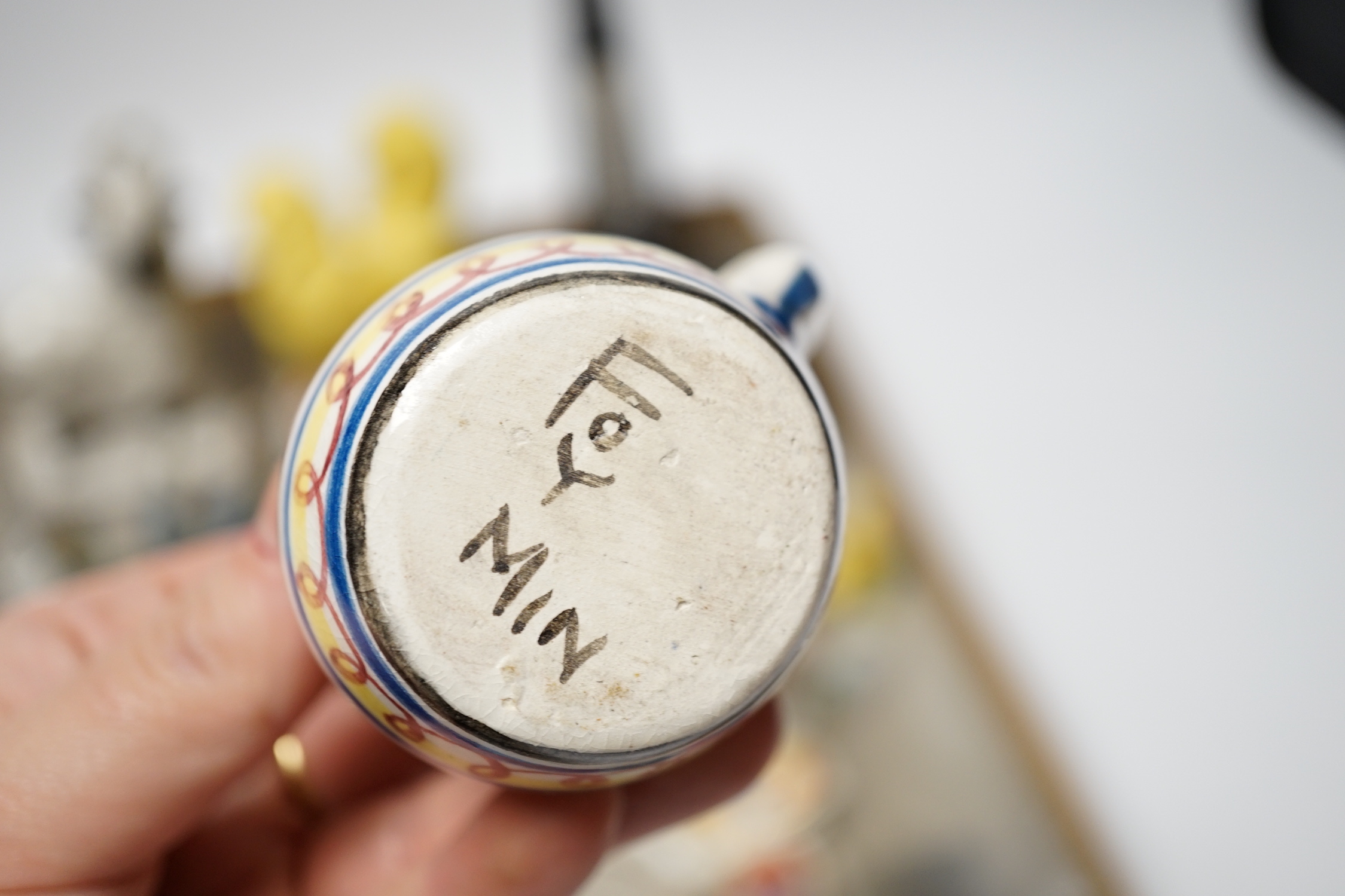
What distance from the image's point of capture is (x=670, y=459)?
387 millimetres

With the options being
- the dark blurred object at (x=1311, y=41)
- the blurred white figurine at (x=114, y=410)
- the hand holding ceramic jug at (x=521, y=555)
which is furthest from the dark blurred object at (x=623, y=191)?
the hand holding ceramic jug at (x=521, y=555)

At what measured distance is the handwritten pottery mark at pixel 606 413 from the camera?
14.9 inches

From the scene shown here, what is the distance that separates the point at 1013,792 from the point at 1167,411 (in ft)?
1.58

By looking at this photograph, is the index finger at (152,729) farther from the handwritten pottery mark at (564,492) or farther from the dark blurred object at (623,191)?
the dark blurred object at (623,191)

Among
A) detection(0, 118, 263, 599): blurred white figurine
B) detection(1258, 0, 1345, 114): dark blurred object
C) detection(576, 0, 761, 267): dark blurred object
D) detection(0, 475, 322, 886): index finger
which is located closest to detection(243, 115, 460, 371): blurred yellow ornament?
detection(0, 118, 263, 599): blurred white figurine

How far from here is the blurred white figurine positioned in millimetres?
902

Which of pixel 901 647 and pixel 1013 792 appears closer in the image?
pixel 1013 792

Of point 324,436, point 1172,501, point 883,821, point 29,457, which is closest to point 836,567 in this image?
point 324,436

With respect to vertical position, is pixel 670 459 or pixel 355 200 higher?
pixel 355 200

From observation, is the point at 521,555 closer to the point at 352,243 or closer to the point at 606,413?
the point at 606,413

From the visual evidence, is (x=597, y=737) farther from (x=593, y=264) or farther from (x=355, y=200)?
(x=355, y=200)

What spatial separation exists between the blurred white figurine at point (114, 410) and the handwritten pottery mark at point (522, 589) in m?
0.72

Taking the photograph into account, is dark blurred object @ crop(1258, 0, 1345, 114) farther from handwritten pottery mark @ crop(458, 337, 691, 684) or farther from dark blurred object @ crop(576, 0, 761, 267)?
handwritten pottery mark @ crop(458, 337, 691, 684)

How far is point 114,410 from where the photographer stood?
95cm
